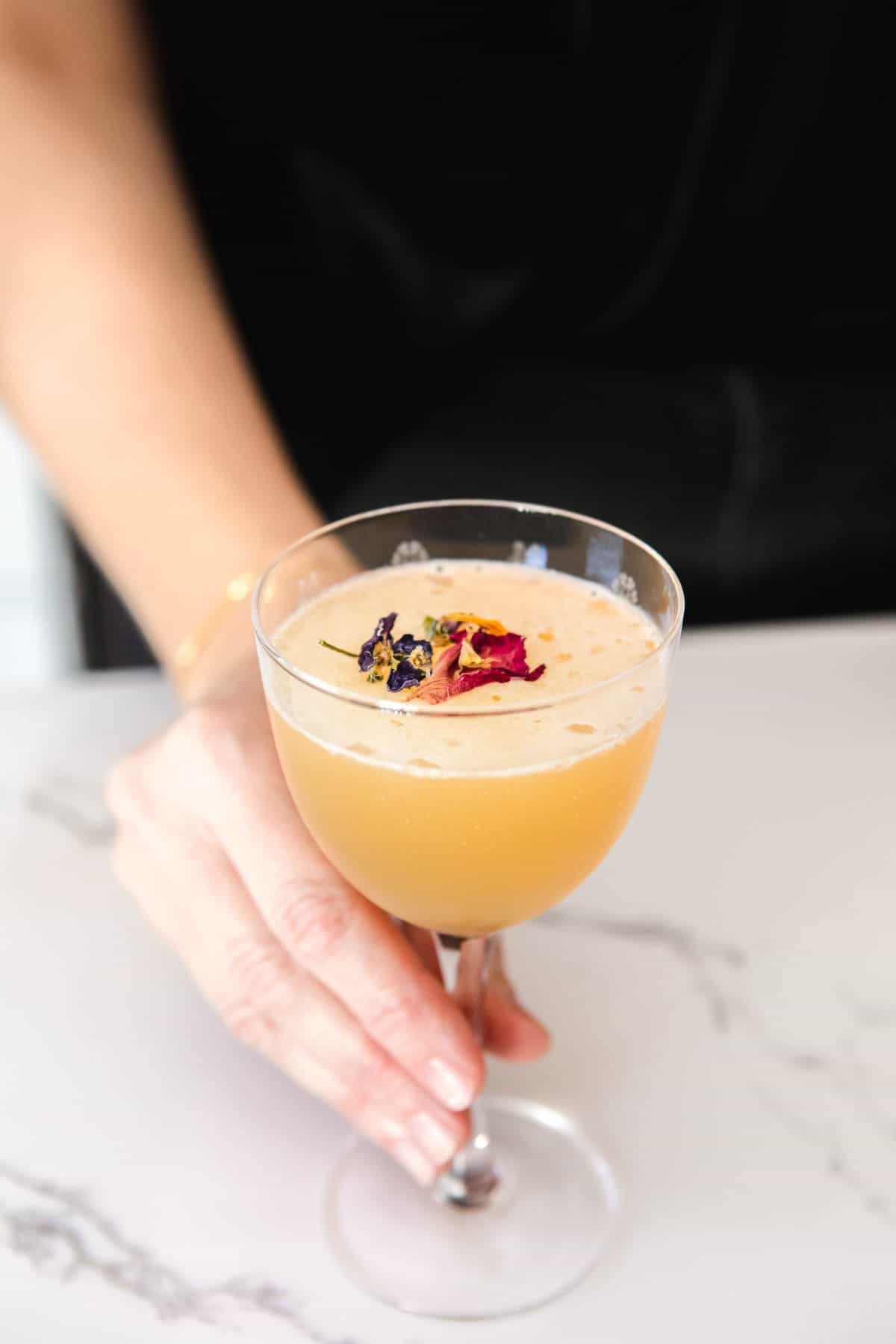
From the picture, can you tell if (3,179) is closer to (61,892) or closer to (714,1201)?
(61,892)

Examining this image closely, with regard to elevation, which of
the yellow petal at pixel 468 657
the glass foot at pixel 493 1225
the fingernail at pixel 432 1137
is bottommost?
the glass foot at pixel 493 1225

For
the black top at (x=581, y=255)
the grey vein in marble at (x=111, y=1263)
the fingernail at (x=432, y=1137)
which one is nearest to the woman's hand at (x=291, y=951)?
the fingernail at (x=432, y=1137)

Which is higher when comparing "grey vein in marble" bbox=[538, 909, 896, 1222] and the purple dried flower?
the purple dried flower

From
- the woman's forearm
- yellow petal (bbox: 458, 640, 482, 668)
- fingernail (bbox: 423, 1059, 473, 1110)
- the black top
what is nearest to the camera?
yellow petal (bbox: 458, 640, 482, 668)

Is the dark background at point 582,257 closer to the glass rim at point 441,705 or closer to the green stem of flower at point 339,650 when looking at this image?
the glass rim at point 441,705

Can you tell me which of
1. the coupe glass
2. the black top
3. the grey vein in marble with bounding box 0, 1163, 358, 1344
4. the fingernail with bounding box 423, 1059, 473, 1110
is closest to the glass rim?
the coupe glass

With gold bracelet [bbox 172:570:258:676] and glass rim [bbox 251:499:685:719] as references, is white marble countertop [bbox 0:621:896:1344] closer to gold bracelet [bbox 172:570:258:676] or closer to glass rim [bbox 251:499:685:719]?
gold bracelet [bbox 172:570:258:676]
